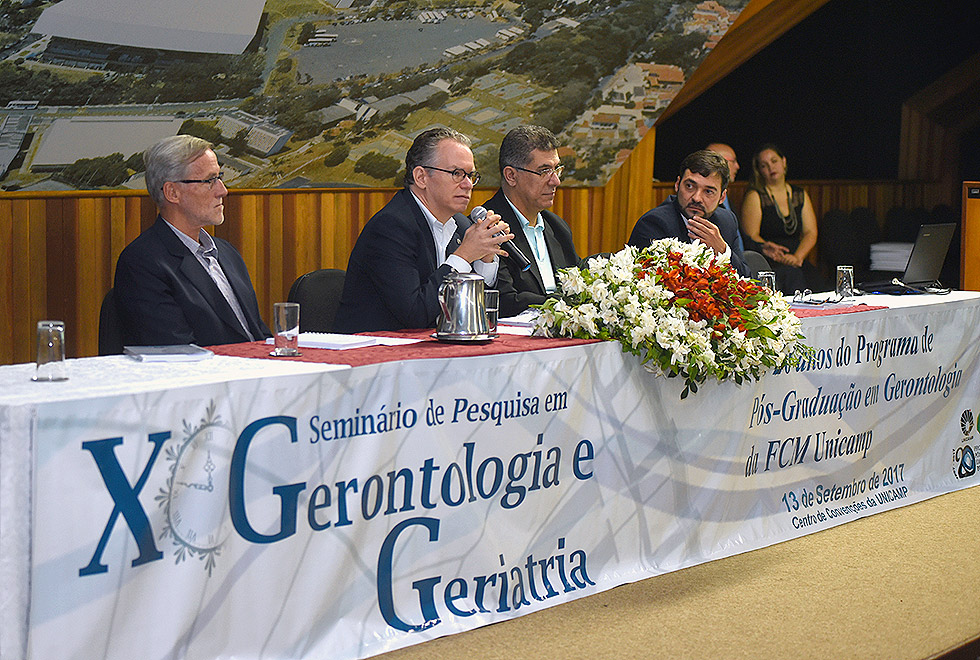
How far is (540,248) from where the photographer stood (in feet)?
12.9

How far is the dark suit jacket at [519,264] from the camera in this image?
12.0ft

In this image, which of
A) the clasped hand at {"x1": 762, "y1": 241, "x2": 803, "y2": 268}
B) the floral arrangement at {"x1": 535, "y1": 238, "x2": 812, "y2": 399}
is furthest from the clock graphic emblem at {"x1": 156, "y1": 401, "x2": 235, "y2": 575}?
the clasped hand at {"x1": 762, "y1": 241, "x2": 803, "y2": 268}

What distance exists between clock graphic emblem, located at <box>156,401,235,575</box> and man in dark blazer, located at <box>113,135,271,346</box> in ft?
2.98

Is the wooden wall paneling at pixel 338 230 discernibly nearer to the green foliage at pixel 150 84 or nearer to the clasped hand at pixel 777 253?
the green foliage at pixel 150 84

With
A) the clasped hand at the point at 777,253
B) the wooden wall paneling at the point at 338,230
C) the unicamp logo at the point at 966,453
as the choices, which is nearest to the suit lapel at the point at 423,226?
the wooden wall paneling at the point at 338,230

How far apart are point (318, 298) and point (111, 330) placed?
705 millimetres

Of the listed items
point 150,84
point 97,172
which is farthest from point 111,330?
point 97,172

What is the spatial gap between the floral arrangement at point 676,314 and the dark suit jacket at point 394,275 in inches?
14.6

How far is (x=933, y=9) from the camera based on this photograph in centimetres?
859

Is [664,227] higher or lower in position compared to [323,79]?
lower

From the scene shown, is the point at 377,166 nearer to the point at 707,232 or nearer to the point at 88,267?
the point at 88,267

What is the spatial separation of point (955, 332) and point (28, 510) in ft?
10.5

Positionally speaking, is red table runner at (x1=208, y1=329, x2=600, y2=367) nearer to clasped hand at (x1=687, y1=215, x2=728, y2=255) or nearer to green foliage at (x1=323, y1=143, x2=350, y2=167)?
clasped hand at (x1=687, y1=215, x2=728, y2=255)

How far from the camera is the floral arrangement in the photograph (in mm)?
2854
